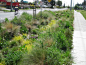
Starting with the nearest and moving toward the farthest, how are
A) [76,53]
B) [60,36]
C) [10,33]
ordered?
[76,53] → [60,36] → [10,33]

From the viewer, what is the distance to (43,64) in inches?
161

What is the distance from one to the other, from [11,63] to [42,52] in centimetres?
105

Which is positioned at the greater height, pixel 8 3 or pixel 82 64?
pixel 8 3

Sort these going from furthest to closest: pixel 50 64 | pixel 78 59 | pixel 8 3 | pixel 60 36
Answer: pixel 8 3, pixel 60 36, pixel 78 59, pixel 50 64

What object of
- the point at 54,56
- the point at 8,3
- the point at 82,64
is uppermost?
the point at 8,3

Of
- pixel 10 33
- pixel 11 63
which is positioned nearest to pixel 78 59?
pixel 11 63

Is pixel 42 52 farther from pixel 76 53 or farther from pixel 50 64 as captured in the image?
pixel 76 53

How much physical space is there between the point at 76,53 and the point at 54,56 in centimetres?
187

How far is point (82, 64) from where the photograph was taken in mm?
4773

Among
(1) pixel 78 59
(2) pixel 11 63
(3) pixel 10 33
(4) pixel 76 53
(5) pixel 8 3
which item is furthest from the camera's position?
(5) pixel 8 3

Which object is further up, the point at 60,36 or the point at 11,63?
the point at 60,36

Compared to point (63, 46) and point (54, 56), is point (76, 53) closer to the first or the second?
point (63, 46)

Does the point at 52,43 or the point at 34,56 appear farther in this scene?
the point at 52,43

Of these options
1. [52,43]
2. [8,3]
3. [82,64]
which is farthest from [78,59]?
[8,3]
